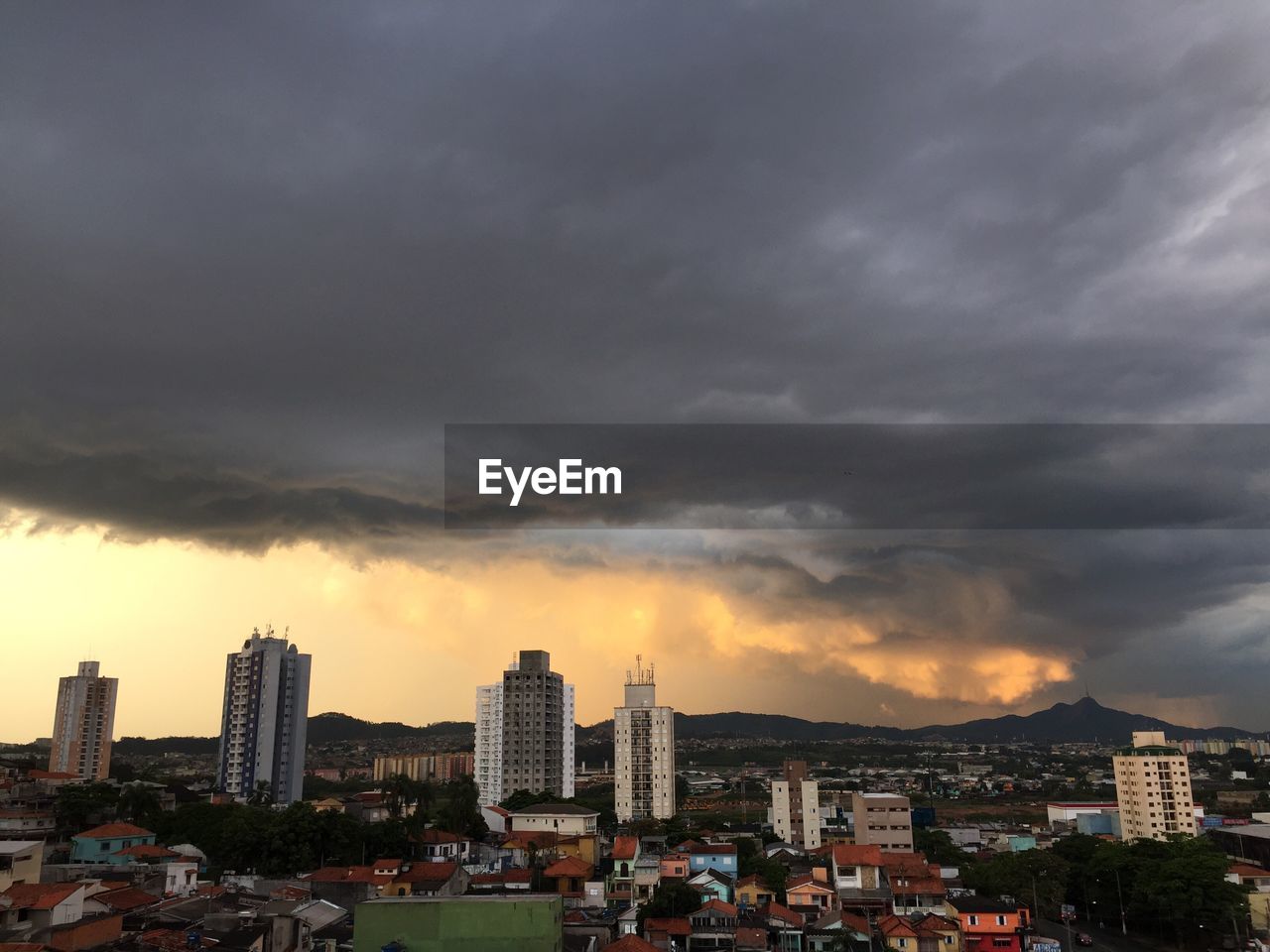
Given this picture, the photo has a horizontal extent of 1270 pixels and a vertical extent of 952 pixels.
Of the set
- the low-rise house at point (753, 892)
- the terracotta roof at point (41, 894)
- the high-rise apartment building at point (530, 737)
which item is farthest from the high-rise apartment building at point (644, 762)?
the terracotta roof at point (41, 894)

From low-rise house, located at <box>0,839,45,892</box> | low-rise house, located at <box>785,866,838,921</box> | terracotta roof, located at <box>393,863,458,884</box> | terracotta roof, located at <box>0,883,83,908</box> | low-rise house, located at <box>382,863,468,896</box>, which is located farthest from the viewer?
low-rise house, located at <box>785,866,838,921</box>

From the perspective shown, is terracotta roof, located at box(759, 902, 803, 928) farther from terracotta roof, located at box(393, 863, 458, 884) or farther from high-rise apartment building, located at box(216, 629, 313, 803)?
high-rise apartment building, located at box(216, 629, 313, 803)

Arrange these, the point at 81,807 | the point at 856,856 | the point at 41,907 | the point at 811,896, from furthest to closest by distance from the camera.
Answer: the point at 81,807
the point at 856,856
the point at 811,896
the point at 41,907

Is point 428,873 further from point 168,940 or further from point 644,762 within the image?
point 644,762

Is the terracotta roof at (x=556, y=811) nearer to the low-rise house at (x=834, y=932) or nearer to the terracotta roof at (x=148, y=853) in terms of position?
the terracotta roof at (x=148, y=853)

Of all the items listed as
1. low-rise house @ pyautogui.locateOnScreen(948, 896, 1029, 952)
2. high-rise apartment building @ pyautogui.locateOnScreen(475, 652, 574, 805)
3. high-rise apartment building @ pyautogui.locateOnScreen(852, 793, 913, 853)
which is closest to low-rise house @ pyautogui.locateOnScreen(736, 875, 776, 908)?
low-rise house @ pyautogui.locateOnScreen(948, 896, 1029, 952)

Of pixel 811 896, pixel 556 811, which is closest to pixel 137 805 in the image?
pixel 556 811
